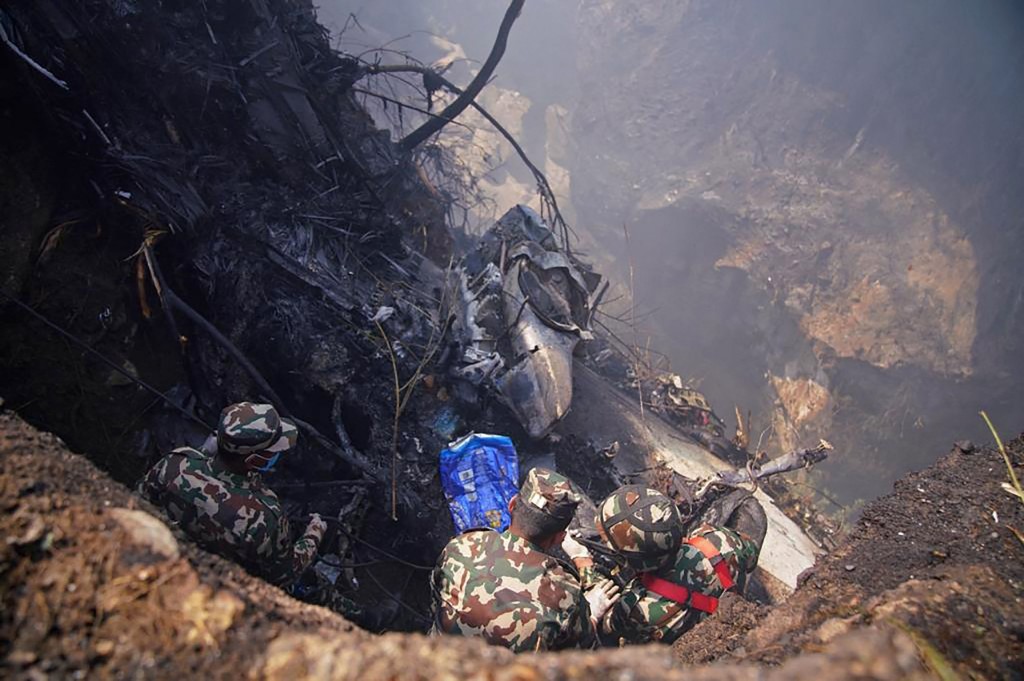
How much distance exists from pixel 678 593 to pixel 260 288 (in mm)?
3606

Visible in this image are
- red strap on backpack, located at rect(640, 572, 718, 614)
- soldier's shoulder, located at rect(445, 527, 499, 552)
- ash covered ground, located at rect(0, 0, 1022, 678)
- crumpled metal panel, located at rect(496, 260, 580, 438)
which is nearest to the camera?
ash covered ground, located at rect(0, 0, 1022, 678)

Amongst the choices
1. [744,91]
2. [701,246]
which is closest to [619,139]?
[744,91]

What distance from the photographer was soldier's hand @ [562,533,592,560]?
2.85m

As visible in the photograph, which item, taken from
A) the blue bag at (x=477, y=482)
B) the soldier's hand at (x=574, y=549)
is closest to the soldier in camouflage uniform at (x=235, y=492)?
the blue bag at (x=477, y=482)

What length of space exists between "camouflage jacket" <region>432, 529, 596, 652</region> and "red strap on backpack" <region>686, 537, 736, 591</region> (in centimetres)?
87

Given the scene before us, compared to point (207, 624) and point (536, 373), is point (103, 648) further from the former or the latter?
point (536, 373)

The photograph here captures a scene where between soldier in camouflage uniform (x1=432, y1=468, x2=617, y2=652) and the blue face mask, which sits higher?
soldier in camouflage uniform (x1=432, y1=468, x2=617, y2=652)

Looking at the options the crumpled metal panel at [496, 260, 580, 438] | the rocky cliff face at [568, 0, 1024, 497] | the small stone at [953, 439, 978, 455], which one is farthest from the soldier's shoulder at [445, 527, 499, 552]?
the rocky cliff face at [568, 0, 1024, 497]

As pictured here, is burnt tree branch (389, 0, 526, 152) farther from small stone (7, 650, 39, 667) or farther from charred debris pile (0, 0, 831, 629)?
small stone (7, 650, 39, 667)

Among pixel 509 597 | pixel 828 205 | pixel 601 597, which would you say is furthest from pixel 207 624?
pixel 828 205

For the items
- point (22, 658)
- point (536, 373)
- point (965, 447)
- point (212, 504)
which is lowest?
point (212, 504)

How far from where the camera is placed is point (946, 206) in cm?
1145

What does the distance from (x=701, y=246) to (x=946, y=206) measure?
18.5ft

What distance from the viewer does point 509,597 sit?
7.14ft
